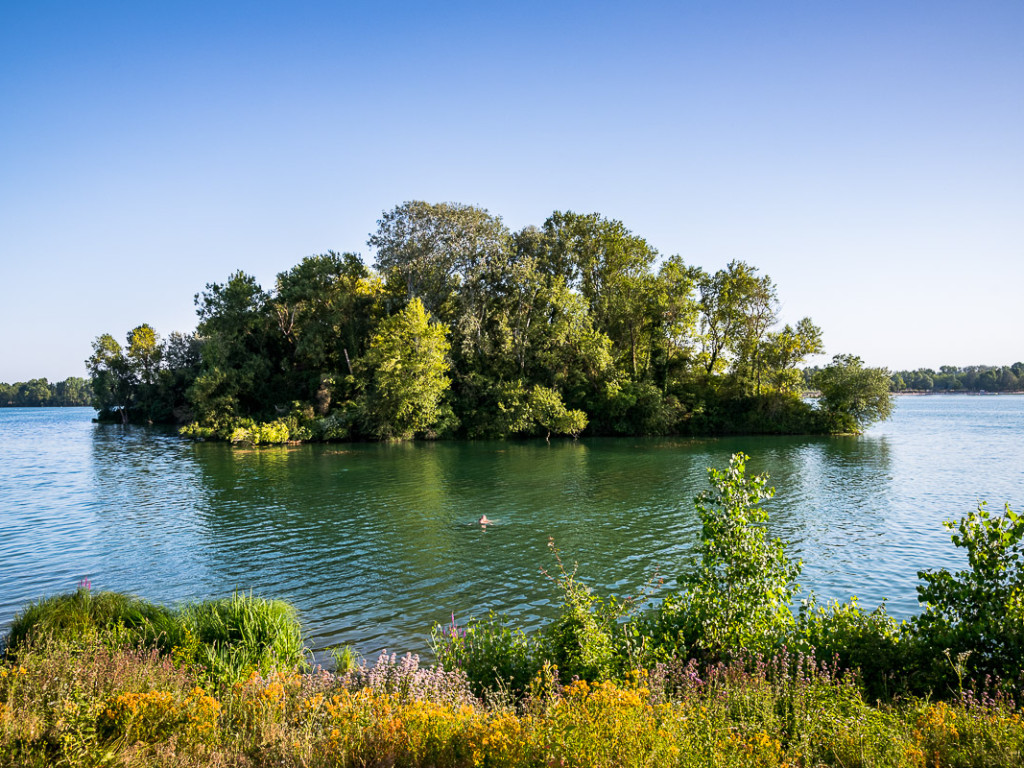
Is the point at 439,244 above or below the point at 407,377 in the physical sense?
above

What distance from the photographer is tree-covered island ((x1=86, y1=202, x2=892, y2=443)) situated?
54.0 m

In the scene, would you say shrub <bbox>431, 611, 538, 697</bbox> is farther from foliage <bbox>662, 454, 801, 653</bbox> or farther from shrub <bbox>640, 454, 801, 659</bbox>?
foliage <bbox>662, 454, 801, 653</bbox>

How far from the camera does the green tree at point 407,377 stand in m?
52.7

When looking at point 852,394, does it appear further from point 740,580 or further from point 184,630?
point 184,630

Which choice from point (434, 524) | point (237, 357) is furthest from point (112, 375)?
point (434, 524)

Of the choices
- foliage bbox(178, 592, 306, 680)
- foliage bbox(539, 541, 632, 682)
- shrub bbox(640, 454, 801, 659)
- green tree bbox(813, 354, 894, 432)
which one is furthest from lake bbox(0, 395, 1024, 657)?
green tree bbox(813, 354, 894, 432)

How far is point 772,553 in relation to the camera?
28.9 feet

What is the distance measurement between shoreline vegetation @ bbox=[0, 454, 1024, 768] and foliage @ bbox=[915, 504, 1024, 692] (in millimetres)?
27

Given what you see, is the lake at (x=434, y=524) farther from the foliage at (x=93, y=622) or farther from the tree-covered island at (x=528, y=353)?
the tree-covered island at (x=528, y=353)

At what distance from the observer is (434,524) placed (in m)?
23.0

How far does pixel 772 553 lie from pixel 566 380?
4967 centimetres

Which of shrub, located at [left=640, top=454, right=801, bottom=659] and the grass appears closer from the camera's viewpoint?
the grass

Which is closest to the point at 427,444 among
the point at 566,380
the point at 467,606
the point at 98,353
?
the point at 566,380

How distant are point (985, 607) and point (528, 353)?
50.9m
